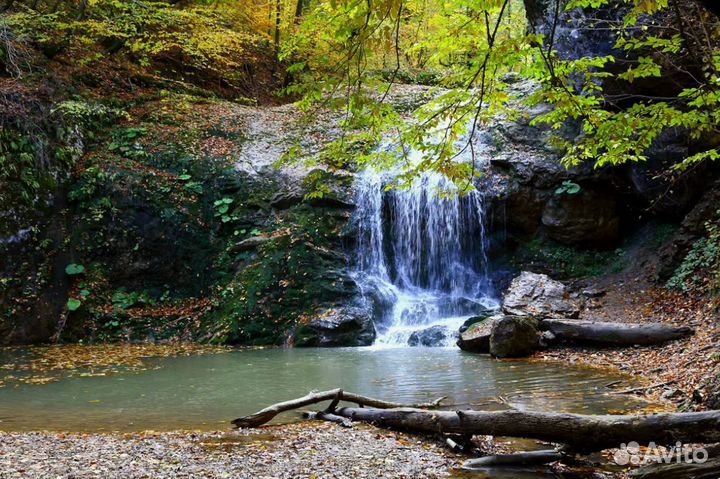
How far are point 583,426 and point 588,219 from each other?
11.1m

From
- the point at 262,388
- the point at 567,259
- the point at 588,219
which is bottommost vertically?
the point at 262,388

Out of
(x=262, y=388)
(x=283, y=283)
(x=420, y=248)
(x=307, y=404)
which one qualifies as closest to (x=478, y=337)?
(x=420, y=248)

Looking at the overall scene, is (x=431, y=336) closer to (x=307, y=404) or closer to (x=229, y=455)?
(x=307, y=404)

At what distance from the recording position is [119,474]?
3916mm

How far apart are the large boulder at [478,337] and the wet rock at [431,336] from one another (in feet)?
1.83

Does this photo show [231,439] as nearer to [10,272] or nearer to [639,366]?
[639,366]

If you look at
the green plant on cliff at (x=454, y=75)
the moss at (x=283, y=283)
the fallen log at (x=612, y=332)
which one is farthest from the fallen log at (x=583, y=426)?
the moss at (x=283, y=283)

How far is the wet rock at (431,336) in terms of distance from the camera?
11500 mm

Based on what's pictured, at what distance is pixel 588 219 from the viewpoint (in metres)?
13.9

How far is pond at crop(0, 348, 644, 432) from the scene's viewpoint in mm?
6004

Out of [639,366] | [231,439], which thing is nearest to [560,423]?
[231,439]

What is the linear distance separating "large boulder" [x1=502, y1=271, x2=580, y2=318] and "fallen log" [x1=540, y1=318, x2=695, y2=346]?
73cm

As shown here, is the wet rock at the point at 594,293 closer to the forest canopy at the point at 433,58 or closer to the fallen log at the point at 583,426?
the forest canopy at the point at 433,58

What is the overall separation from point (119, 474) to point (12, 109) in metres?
12.2
